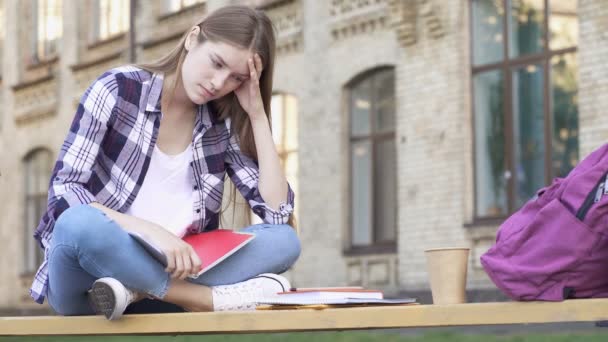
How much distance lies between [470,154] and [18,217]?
12.5 m

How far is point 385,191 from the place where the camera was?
55.3 feet

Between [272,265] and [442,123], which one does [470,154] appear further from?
[272,265]

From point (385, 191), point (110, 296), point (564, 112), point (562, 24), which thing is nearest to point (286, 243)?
point (110, 296)

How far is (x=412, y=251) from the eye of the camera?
15875 mm

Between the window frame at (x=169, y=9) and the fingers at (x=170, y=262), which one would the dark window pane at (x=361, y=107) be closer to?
the window frame at (x=169, y=9)

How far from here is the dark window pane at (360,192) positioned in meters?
17.2

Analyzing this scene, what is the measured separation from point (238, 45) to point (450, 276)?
106 cm

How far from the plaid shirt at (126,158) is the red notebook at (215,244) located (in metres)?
0.20

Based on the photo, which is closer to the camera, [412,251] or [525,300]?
[525,300]

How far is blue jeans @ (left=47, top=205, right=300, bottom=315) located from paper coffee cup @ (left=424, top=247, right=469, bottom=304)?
0.81 metres

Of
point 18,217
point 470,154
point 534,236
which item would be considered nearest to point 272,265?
point 534,236

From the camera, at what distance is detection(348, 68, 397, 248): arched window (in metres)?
16.8

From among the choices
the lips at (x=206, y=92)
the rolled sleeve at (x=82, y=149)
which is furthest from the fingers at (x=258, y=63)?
the rolled sleeve at (x=82, y=149)

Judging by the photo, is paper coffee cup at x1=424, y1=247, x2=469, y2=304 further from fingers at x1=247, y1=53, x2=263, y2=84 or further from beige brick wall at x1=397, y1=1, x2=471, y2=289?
beige brick wall at x1=397, y1=1, x2=471, y2=289
